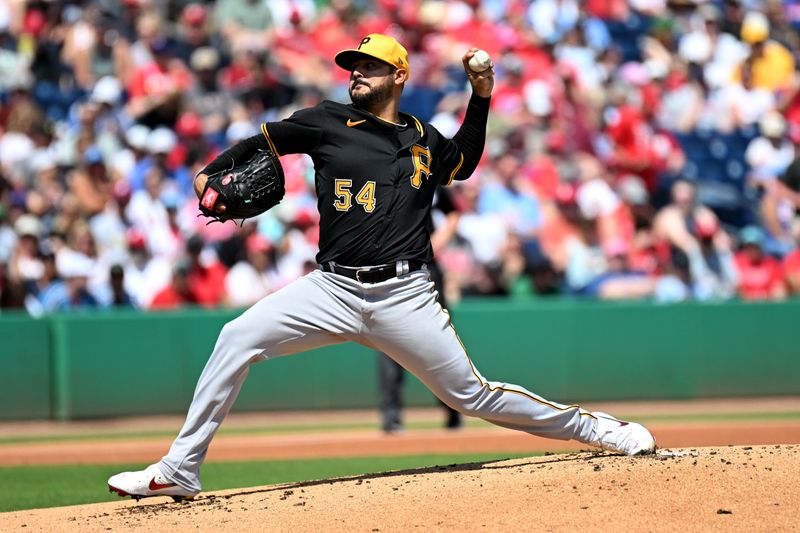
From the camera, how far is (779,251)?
14.2 m

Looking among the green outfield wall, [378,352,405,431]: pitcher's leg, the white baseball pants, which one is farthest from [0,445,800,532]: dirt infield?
the green outfield wall

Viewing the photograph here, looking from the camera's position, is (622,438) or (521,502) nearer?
(521,502)

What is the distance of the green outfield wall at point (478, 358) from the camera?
39.0 feet

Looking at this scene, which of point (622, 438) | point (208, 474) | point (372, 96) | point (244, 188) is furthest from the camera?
point (208, 474)

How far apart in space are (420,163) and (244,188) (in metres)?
0.83

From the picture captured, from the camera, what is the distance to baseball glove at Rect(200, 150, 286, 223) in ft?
17.8

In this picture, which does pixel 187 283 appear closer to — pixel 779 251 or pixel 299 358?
pixel 299 358

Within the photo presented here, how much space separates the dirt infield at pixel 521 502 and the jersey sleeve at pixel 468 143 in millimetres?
1430

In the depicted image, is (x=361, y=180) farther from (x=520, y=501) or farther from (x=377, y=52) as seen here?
(x=520, y=501)

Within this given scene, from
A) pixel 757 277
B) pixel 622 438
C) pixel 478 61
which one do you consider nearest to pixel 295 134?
pixel 478 61

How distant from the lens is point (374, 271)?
553 centimetres

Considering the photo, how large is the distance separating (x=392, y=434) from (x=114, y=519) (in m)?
4.79

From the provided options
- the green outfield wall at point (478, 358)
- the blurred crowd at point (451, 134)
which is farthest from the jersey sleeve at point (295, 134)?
the green outfield wall at point (478, 358)

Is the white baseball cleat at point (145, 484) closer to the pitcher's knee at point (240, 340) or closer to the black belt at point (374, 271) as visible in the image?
the pitcher's knee at point (240, 340)
